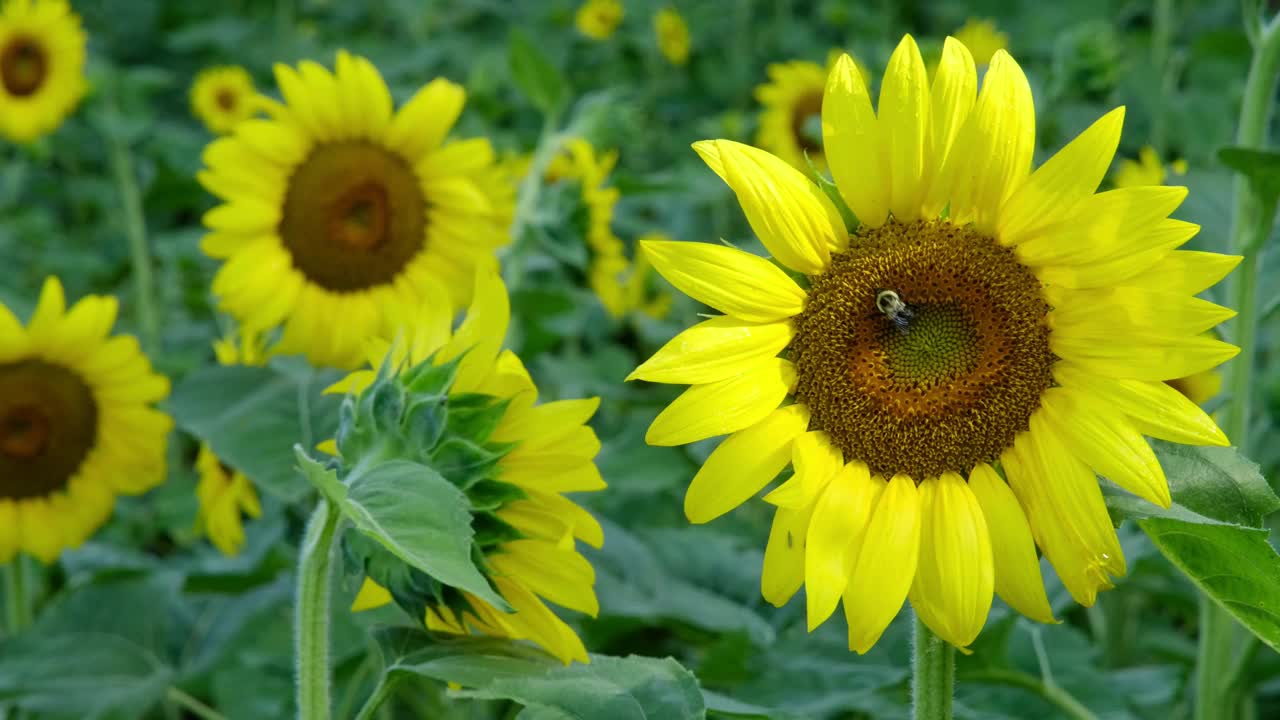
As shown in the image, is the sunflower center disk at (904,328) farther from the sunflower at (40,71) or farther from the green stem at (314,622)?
the sunflower at (40,71)

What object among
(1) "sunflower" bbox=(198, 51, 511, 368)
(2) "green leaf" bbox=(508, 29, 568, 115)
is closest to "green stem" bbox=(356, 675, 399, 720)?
(1) "sunflower" bbox=(198, 51, 511, 368)

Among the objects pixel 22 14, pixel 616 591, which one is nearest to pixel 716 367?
pixel 616 591

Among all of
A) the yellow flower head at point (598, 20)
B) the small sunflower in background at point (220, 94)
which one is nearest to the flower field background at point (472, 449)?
the small sunflower in background at point (220, 94)

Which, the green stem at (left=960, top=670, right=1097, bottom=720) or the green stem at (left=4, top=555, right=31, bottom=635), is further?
the green stem at (left=4, top=555, right=31, bottom=635)

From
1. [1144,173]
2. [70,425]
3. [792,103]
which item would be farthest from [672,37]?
[70,425]

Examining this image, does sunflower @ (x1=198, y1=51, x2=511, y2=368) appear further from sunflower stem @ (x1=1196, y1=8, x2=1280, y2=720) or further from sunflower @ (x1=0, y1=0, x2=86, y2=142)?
sunflower @ (x1=0, y1=0, x2=86, y2=142)

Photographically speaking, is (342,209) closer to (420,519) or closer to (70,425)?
(70,425)

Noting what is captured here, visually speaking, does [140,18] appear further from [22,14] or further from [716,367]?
[716,367]
